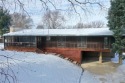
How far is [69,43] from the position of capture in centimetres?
3300

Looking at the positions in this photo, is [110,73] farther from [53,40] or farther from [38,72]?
[53,40]

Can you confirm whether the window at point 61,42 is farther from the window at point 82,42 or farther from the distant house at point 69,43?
the window at point 82,42

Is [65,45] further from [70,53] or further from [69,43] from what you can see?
[70,53]

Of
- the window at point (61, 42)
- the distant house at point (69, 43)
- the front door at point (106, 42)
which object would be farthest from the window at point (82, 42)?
the front door at point (106, 42)

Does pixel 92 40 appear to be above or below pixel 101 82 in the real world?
above

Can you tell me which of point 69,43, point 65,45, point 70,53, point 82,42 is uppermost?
point 82,42

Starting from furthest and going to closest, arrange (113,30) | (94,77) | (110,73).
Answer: (113,30), (110,73), (94,77)

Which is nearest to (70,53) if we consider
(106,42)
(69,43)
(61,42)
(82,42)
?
(69,43)

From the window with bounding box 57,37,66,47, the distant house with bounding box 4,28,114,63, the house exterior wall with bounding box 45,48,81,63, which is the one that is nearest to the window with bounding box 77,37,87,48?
the distant house with bounding box 4,28,114,63

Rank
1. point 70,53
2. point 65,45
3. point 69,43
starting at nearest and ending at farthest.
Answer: point 70,53 < point 69,43 < point 65,45

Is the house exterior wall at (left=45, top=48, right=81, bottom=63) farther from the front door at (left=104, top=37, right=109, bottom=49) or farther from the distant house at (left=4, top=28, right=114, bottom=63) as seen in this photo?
the front door at (left=104, top=37, right=109, bottom=49)

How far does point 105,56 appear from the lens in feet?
117

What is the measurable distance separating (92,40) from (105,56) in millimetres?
3961

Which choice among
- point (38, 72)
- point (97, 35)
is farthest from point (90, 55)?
point (38, 72)
